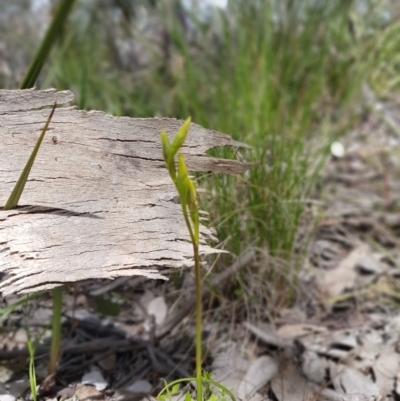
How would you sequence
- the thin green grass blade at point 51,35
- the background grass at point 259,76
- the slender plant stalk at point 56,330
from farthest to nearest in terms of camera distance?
the background grass at point 259,76 → the slender plant stalk at point 56,330 → the thin green grass blade at point 51,35

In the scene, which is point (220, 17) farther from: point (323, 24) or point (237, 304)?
point (237, 304)

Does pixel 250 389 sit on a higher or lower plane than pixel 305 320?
lower

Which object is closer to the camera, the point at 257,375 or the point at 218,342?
the point at 257,375

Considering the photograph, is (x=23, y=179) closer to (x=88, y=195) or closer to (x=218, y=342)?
(x=88, y=195)

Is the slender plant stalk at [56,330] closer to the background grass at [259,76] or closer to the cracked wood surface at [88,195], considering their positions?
the cracked wood surface at [88,195]

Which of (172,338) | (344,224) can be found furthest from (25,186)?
(344,224)

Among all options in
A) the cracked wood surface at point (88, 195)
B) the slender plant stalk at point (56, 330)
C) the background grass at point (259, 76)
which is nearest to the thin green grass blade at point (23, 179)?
the cracked wood surface at point (88, 195)

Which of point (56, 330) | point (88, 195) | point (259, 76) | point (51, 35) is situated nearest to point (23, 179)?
point (88, 195)
